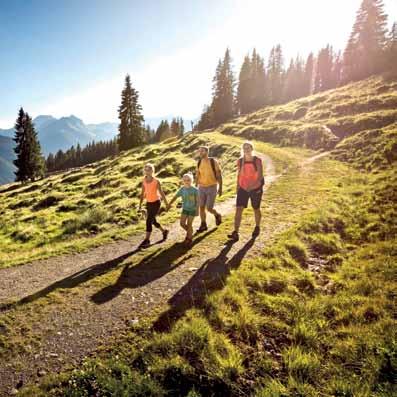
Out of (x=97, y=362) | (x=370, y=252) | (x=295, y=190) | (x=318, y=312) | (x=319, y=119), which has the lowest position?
(x=97, y=362)

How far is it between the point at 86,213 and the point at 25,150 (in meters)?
54.3

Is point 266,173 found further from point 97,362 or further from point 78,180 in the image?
point 78,180

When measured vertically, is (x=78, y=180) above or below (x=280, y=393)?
above

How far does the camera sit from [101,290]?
6.34m

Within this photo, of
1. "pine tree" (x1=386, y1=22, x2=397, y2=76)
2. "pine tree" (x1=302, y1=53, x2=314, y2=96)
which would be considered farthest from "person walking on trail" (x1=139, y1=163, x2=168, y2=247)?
"pine tree" (x1=302, y1=53, x2=314, y2=96)

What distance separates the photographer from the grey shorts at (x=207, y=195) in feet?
31.5

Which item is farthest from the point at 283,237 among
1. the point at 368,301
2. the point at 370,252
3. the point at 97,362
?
the point at 97,362

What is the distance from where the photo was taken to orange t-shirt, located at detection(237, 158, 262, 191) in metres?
8.30

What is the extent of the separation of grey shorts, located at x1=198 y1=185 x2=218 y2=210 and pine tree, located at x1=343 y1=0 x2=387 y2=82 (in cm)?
6089

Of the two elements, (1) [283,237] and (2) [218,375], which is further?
(1) [283,237]

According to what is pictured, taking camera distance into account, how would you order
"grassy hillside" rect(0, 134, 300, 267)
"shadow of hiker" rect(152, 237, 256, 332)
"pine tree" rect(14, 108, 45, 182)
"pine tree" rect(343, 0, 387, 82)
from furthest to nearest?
"pine tree" rect(14, 108, 45, 182), "pine tree" rect(343, 0, 387, 82), "grassy hillside" rect(0, 134, 300, 267), "shadow of hiker" rect(152, 237, 256, 332)

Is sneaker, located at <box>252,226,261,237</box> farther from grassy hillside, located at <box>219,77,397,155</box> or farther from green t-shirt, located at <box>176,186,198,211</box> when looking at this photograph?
grassy hillside, located at <box>219,77,397,155</box>

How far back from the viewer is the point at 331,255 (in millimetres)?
7449

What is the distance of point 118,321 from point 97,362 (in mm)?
982
